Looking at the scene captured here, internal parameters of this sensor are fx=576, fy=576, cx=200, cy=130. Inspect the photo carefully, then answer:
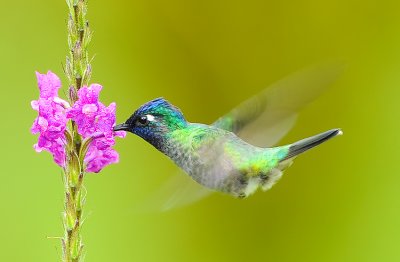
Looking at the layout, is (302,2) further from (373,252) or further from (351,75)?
(373,252)

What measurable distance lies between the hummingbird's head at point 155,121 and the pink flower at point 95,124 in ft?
0.24

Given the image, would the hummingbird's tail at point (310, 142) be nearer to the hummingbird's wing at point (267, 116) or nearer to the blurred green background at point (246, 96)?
the hummingbird's wing at point (267, 116)

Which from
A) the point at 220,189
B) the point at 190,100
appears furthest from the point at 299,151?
the point at 190,100

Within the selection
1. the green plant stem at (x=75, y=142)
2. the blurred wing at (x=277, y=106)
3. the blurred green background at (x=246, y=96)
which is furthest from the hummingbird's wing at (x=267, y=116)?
the blurred green background at (x=246, y=96)

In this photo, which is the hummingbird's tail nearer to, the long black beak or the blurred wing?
the blurred wing

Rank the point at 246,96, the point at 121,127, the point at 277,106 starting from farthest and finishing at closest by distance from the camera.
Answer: the point at 246,96 → the point at 277,106 → the point at 121,127

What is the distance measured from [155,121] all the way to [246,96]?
7.07ft

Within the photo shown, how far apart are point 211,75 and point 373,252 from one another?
1.64 metres

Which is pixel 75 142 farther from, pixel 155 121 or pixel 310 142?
pixel 310 142

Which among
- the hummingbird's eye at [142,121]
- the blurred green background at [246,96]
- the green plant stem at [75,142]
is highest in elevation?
the blurred green background at [246,96]

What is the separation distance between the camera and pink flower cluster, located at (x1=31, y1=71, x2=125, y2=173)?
1.50 meters

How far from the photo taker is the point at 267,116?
2.13 m

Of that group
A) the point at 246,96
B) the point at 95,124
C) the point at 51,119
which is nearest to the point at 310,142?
the point at 95,124

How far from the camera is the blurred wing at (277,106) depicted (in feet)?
6.64
